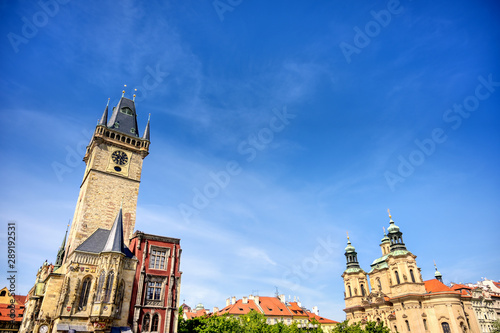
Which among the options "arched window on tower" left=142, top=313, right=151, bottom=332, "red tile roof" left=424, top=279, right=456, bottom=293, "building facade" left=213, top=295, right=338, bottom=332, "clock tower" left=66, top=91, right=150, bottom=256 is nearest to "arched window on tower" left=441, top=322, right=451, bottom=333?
"red tile roof" left=424, top=279, right=456, bottom=293

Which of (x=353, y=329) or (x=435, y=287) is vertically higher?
(x=435, y=287)

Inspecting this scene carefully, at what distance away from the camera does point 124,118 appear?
50031mm

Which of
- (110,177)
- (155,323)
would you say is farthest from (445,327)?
(110,177)

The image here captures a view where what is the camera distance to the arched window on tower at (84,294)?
32016 mm

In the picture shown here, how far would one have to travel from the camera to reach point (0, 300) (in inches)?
2425

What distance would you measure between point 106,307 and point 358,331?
3503 centimetres

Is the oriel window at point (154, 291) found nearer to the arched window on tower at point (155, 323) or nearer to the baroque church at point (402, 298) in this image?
the arched window on tower at point (155, 323)

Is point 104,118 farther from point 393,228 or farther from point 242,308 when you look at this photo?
point 393,228

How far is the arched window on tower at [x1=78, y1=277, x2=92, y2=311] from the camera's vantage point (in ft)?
105

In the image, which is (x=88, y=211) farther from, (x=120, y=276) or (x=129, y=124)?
(x=129, y=124)

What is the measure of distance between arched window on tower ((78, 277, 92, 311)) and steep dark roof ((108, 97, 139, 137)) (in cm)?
2267

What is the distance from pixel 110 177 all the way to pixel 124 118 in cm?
1116

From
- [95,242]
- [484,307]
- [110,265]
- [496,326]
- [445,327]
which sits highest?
[95,242]

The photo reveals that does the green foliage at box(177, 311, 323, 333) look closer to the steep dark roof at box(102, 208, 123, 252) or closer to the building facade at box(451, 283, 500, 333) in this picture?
the steep dark roof at box(102, 208, 123, 252)
